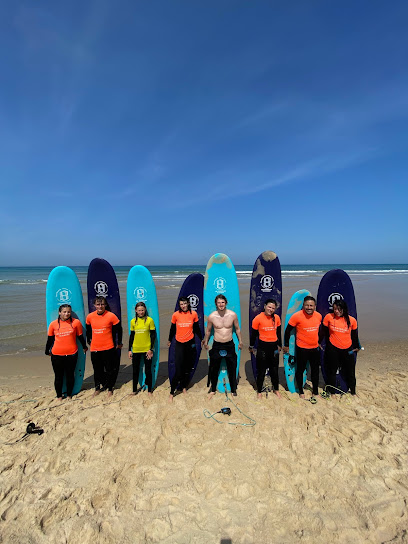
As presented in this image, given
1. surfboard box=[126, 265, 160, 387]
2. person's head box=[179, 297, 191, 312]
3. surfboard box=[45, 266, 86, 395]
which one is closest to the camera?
person's head box=[179, 297, 191, 312]

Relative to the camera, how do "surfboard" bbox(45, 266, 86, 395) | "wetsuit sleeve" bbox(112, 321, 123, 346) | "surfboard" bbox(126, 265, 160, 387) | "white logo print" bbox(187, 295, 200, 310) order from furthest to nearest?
"white logo print" bbox(187, 295, 200, 310) → "surfboard" bbox(126, 265, 160, 387) → "surfboard" bbox(45, 266, 86, 395) → "wetsuit sleeve" bbox(112, 321, 123, 346)

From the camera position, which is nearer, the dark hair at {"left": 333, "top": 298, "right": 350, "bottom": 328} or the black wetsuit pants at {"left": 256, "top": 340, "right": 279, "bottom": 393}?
the dark hair at {"left": 333, "top": 298, "right": 350, "bottom": 328}

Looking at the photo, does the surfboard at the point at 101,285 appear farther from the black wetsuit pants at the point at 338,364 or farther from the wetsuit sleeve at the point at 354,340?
the wetsuit sleeve at the point at 354,340

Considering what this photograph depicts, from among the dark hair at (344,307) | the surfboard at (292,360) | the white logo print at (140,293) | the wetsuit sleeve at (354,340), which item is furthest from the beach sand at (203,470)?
the white logo print at (140,293)

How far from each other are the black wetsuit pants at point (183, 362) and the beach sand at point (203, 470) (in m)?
0.23

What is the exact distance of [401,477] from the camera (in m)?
2.50

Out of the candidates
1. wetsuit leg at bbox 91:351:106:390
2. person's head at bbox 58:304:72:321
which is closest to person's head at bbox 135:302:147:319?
wetsuit leg at bbox 91:351:106:390

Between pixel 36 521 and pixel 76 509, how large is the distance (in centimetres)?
27

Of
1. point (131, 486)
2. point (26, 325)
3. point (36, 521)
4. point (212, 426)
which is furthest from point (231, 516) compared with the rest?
point (26, 325)

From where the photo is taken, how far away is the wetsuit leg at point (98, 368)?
4066 millimetres

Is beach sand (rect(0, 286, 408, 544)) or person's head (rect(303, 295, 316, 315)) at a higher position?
person's head (rect(303, 295, 316, 315))

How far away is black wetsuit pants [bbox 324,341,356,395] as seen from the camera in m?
3.86

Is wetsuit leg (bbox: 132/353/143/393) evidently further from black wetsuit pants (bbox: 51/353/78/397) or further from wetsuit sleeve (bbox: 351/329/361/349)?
wetsuit sleeve (bbox: 351/329/361/349)

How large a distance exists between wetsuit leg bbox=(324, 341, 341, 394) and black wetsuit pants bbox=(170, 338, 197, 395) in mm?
1869
